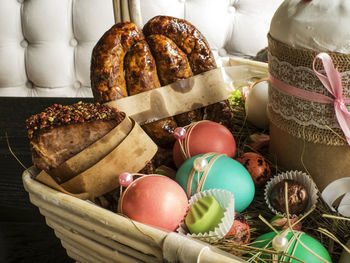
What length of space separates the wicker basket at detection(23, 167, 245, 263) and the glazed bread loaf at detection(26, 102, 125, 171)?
4 centimetres

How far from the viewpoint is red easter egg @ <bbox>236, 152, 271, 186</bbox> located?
2.15 ft

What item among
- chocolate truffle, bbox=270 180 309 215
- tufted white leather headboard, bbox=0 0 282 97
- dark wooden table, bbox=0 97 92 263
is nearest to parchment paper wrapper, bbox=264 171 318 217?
chocolate truffle, bbox=270 180 309 215

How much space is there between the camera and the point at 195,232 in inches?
20.3

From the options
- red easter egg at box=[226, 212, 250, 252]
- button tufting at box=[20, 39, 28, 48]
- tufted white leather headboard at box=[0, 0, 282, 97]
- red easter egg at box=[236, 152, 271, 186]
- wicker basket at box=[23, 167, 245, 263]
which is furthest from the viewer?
button tufting at box=[20, 39, 28, 48]

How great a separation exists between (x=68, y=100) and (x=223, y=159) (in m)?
0.76

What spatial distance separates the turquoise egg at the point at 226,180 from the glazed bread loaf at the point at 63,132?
0.14 metres

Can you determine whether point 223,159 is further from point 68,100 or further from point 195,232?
point 68,100

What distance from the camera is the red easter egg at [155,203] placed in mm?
508

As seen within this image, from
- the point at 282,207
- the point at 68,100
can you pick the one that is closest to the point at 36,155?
the point at 282,207

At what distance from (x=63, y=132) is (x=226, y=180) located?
0.81ft

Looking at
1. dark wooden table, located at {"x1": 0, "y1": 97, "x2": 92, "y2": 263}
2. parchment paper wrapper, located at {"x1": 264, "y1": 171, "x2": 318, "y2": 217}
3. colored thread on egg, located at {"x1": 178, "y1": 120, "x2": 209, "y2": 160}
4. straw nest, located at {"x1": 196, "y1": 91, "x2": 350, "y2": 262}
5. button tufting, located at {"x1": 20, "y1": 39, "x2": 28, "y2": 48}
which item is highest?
colored thread on egg, located at {"x1": 178, "y1": 120, "x2": 209, "y2": 160}

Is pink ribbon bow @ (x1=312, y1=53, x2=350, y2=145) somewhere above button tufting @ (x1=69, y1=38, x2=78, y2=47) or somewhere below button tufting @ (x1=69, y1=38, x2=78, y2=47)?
above

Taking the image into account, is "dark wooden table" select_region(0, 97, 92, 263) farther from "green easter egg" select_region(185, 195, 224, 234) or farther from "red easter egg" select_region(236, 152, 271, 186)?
"red easter egg" select_region(236, 152, 271, 186)

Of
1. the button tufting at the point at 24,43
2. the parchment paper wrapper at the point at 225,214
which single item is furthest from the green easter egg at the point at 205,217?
the button tufting at the point at 24,43
